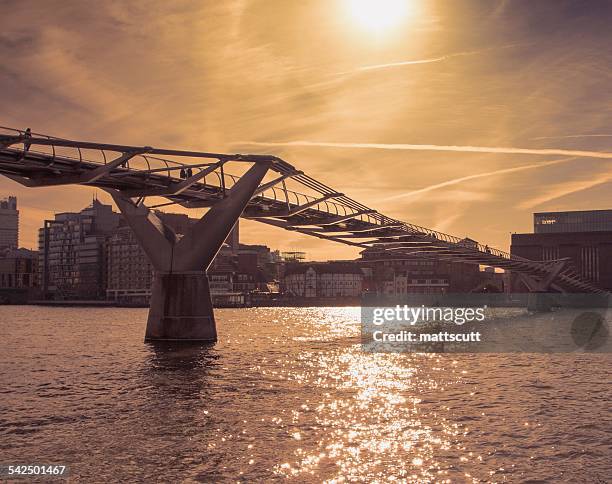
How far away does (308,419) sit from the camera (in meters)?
23.7

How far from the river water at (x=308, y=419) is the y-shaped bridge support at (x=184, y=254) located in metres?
8.31

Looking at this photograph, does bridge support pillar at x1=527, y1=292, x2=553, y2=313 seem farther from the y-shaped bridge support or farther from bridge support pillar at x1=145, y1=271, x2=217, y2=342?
the y-shaped bridge support

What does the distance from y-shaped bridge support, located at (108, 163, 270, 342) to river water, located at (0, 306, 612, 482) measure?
8310 mm

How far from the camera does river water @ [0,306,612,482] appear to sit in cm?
1752

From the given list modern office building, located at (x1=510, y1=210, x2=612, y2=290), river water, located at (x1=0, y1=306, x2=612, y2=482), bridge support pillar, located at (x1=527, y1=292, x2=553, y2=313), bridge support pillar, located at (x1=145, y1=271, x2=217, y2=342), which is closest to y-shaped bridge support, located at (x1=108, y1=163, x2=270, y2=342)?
bridge support pillar, located at (x1=145, y1=271, x2=217, y2=342)

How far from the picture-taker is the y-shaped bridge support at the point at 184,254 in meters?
51.6

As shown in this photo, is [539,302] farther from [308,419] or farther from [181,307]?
[308,419]

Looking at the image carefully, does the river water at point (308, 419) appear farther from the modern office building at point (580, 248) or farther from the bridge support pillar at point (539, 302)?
the modern office building at point (580, 248)

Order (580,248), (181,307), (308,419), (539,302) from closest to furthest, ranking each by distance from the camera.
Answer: (308,419) → (181,307) → (539,302) → (580,248)

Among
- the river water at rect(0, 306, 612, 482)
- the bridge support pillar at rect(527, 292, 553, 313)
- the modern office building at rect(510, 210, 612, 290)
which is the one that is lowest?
the river water at rect(0, 306, 612, 482)

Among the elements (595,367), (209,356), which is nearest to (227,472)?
(209,356)

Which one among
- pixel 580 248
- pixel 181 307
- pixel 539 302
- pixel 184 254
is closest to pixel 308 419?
pixel 184 254

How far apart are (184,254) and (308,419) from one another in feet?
97.8

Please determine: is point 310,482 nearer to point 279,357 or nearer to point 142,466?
point 142,466
